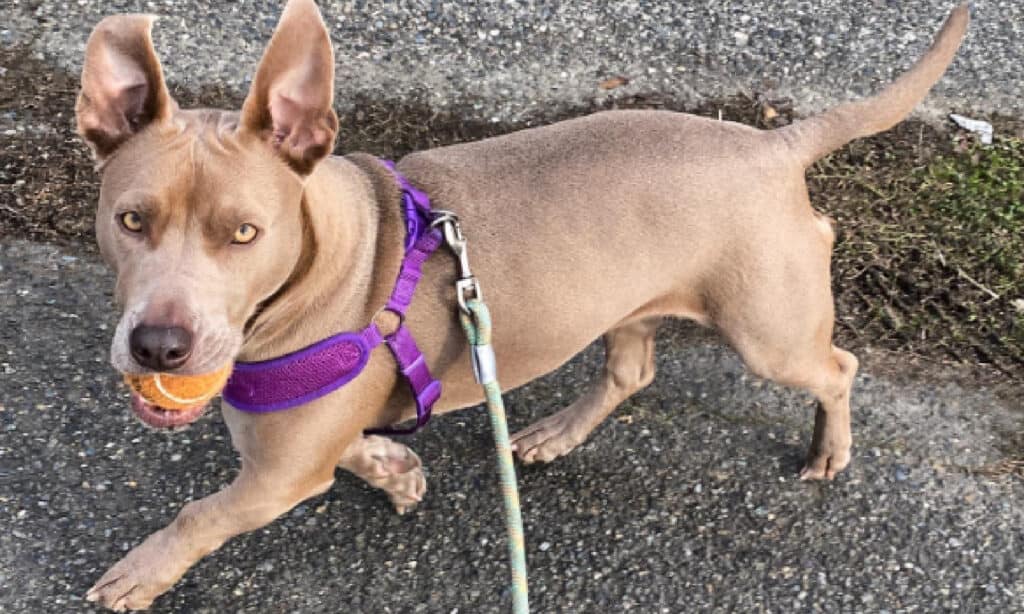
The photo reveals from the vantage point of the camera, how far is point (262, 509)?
3.48m

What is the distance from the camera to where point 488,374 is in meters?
3.16

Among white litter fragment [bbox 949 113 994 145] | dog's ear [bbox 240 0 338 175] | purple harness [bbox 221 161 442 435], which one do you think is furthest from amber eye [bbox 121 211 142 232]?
white litter fragment [bbox 949 113 994 145]

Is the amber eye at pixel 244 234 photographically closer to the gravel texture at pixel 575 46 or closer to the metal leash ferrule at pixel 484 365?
the metal leash ferrule at pixel 484 365

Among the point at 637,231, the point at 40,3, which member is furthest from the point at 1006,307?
the point at 40,3

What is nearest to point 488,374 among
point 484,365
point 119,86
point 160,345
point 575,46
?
point 484,365

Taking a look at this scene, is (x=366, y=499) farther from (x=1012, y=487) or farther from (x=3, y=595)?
(x=1012, y=487)

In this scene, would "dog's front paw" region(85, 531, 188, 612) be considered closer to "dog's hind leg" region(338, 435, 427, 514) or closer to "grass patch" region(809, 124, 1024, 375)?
"dog's hind leg" region(338, 435, 427, 514)

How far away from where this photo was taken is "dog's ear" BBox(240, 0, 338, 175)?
2844 mm

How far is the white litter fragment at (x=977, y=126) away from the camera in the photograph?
18.4ft

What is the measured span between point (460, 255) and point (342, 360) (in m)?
0.44

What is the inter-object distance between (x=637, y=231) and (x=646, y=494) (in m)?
1.23

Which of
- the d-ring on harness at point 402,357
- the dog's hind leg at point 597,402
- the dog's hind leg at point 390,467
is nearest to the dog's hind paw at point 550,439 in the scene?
the dog's hind leg at point 597,402

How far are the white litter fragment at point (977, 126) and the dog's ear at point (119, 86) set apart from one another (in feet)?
13.4

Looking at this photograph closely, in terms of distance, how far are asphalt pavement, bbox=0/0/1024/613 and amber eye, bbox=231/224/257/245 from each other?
1.53 m
